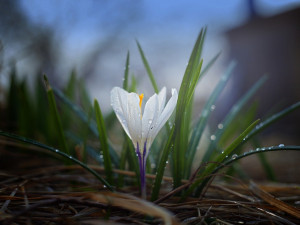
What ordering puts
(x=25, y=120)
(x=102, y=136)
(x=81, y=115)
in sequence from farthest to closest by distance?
(x=25, y=120)
(x=81, y=115)
(x=102, y=136)

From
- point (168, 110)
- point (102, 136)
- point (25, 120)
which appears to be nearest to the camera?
point (168, 110)

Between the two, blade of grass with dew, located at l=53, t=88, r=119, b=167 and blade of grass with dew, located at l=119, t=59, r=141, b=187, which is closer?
blade of grass with dew, located at l=119, t=59, r=141, b=187

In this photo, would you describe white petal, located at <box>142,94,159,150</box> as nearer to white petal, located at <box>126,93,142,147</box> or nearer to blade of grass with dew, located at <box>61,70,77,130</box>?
white petal, located at <box>126,93,142,147</box>

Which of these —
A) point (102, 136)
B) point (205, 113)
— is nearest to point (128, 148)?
point (102, 136)

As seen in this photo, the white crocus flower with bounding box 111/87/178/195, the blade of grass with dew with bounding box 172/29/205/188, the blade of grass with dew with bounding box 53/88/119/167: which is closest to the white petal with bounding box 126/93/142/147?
the white crocus flower with bounding box 111/87/178/195

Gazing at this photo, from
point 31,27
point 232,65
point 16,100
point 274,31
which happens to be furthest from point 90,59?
point 232,65

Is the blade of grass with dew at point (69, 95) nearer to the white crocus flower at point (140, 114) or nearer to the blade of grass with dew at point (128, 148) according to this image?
the blade of grass with dew at point (128, 148)

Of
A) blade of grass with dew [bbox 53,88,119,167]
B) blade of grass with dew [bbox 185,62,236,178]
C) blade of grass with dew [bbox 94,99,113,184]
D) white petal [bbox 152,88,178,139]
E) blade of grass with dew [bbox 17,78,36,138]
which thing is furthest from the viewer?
blade of grass with dew [bbox 17,78,36,138]

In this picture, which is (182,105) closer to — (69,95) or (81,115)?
(81,115)
